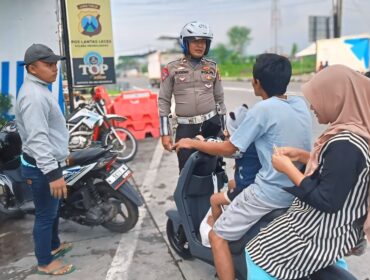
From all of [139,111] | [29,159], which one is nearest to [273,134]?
[29,159]

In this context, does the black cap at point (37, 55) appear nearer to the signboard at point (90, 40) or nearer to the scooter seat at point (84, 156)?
the scooter seat at point (84, 156)

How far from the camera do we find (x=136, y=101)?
8.45 metres

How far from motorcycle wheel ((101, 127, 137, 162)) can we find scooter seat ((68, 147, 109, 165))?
261 centimetres

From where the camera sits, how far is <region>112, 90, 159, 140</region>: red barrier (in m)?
8.35

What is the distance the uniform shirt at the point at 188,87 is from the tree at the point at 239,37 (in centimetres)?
9768

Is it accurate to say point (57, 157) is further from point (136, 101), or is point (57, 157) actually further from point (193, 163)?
point (136, 101)

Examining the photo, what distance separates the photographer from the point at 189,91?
3721mm

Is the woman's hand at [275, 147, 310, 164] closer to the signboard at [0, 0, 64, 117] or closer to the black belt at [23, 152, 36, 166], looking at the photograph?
the black belt at [23, 152, 36, 166]

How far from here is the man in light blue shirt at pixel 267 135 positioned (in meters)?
2.15

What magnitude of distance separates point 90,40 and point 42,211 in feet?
14.5

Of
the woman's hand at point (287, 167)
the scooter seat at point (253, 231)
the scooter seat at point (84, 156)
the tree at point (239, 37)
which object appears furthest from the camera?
the tree at point (239, 37)

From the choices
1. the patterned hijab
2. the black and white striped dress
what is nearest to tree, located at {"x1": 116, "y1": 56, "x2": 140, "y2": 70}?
the black and white striped dress

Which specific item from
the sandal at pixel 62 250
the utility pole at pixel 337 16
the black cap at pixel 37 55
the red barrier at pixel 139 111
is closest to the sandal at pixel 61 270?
the sandal at pixel 62 250

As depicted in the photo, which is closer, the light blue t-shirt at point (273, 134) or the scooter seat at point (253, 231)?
the light blue t-shirt at point (273, 134)
